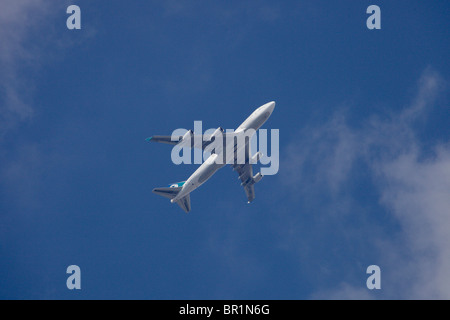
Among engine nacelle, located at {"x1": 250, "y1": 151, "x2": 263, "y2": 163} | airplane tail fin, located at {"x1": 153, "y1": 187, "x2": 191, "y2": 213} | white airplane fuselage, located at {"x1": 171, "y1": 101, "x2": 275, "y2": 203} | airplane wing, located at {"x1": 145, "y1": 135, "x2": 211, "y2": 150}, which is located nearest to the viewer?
white airplane fuselage, located at {"x1": 171, "y1": 101, "x2": 275, "y2": 203}

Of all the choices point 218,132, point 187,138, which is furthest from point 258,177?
point 187,138

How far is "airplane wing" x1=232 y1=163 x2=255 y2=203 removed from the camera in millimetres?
119875

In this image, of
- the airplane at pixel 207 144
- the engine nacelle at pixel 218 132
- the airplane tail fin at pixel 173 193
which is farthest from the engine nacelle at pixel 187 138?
the airplane tail fin at pixel 173 193

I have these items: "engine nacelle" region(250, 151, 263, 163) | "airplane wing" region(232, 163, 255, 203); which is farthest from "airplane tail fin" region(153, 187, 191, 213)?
"engine nacelle" region(250, 151, 263, 163)

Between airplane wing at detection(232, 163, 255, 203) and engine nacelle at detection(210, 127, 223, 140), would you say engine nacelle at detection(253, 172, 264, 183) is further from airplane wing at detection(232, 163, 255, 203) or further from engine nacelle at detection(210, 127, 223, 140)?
engine nacelle at detection(210, 127, 223, 140)

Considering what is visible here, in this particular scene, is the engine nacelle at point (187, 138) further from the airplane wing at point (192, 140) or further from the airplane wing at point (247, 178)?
the airplane wing at point (247, 178)

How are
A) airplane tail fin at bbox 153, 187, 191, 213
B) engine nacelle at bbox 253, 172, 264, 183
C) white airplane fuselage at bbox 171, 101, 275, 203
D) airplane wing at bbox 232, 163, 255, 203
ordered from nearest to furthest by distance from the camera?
white airplane fuselage at bbox 171, 101, 275, 203 → airplane tail fin at bbox 153, 187, 191, 213 → airplane wing at bbox 232, 163, 255, 203 → engine nacelle at bbox 253, 172, 264, 183

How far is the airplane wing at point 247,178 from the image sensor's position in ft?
393

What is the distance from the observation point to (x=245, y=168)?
12000 cm

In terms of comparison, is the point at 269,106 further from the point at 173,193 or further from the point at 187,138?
the point at 173,193

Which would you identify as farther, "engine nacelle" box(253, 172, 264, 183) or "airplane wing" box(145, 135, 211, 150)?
"engine nacelle" box(253, 172, 264, 183)
